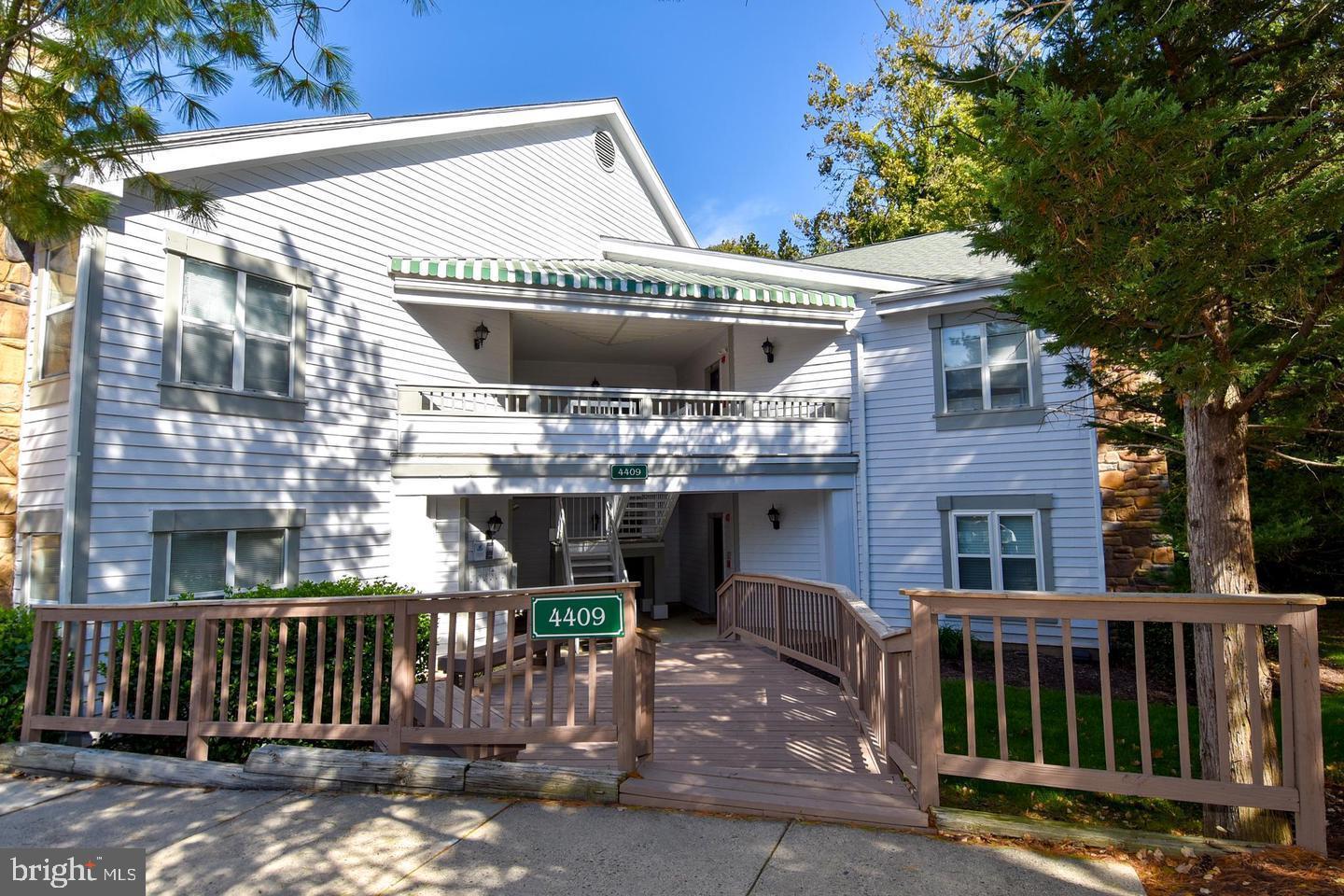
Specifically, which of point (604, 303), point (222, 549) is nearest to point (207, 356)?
point (222, 549)

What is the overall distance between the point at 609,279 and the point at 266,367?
4921 mm

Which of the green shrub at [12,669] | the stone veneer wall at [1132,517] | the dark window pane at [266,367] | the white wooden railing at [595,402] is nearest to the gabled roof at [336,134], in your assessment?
the dark window pane at [266,367]

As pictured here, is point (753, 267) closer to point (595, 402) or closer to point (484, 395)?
point (595, 402)

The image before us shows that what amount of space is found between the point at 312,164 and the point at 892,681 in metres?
9.23

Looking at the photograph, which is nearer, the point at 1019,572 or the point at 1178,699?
the point at 1178,699

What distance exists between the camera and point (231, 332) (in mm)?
7922

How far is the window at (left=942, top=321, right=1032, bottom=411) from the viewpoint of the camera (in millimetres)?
A: 11016

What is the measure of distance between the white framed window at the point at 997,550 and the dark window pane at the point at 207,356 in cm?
1059

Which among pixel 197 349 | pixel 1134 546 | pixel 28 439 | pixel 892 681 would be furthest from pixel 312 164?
pixel 1134 546

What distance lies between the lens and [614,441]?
35.0 ft

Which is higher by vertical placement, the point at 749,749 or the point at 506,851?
the point at 506,851

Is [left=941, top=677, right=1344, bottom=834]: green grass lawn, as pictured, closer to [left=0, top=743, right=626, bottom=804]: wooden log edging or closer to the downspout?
[left=0, top=743, right=626, bottom=804]: wooden log edging

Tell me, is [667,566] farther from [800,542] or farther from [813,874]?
[813,874]

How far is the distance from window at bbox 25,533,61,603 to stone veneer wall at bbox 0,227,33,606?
0.18 metres
